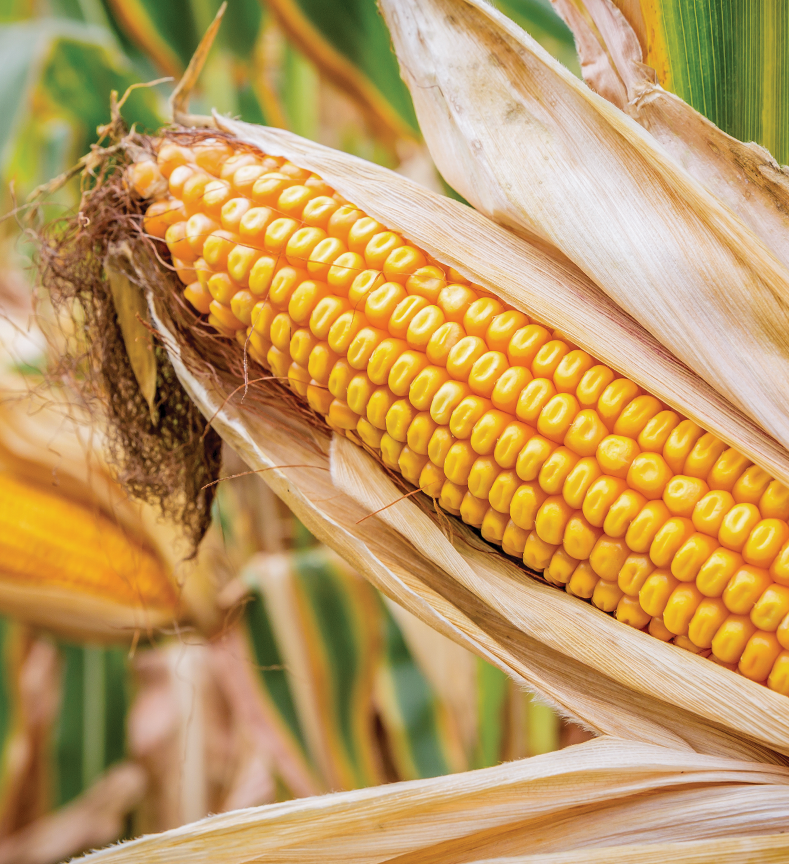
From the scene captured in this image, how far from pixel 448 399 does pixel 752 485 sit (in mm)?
251

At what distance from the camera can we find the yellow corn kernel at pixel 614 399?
Result: 536mm

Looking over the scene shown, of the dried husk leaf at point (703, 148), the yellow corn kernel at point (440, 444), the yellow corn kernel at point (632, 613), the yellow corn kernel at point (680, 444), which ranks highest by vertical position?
the dried husk leaf at point (703, 148)

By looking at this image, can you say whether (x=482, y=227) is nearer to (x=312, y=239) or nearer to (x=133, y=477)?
(x=312, y=239)

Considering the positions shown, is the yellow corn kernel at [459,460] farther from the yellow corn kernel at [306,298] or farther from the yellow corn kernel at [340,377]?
the yellow corn kernel at [306,298]

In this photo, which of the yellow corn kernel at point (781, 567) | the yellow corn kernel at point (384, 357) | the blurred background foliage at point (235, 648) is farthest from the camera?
the blurred background foliage at point (235, 648)

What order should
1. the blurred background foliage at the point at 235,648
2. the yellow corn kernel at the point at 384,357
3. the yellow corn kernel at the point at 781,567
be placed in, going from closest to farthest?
the yellow corn kernel at the point at 781,567, the yellow corn kernel at the point at 384,357, the blurred background foliage at the point at 235,648

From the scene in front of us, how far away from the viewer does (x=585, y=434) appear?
53 centimetres

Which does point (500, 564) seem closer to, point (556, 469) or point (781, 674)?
point (556, 469)

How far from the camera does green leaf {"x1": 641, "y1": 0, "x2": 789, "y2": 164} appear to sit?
0.61 m

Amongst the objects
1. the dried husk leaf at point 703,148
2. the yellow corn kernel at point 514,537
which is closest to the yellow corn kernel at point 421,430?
the yellow corn kernel at point 514,537

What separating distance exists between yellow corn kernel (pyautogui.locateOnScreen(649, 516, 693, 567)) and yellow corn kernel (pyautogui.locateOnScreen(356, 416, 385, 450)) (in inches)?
10.4

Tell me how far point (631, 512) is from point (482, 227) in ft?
0.95

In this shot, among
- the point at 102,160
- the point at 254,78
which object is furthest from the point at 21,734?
the point at 254,78

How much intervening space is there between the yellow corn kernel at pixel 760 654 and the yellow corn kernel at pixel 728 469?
0.38ft
